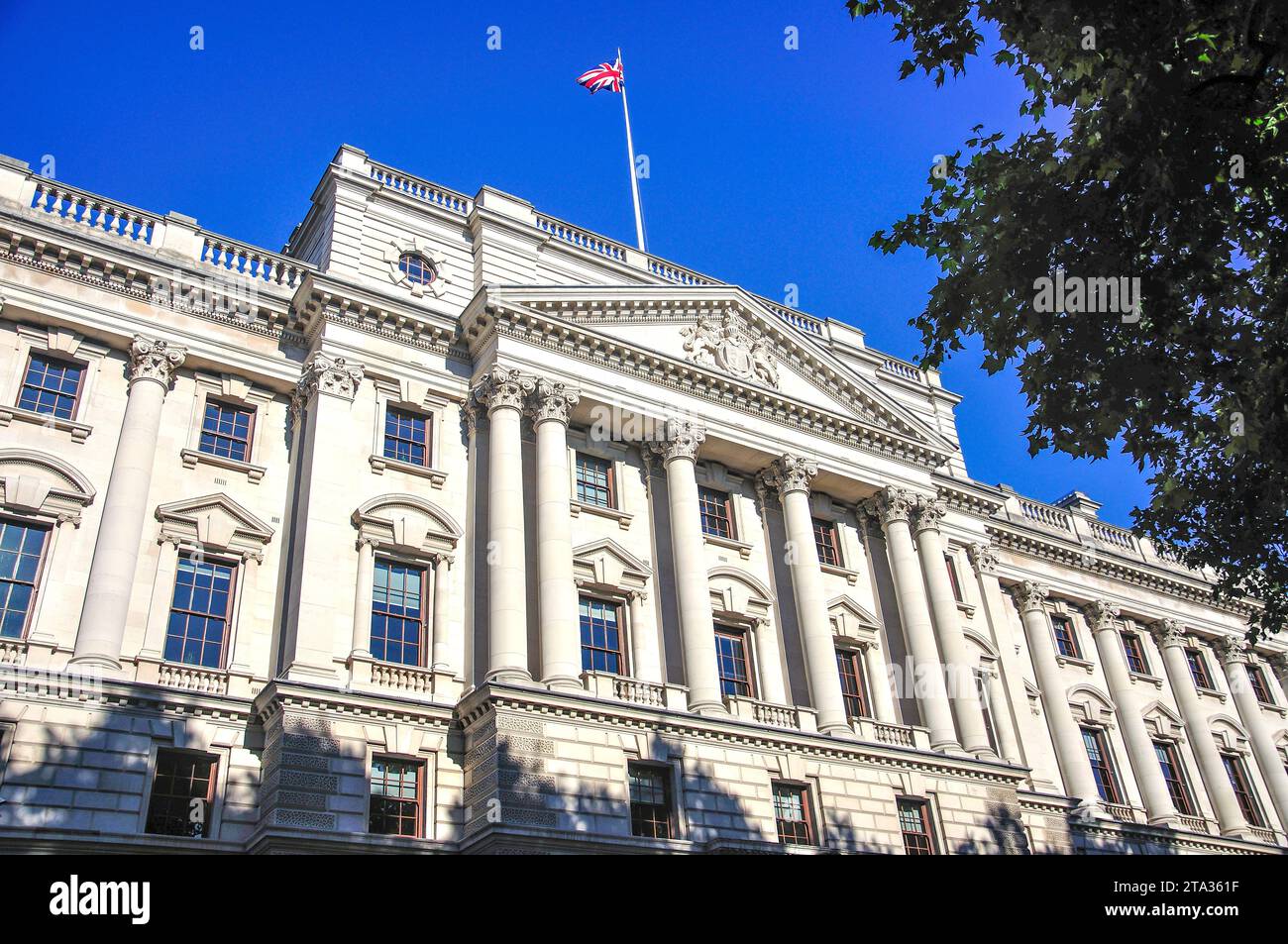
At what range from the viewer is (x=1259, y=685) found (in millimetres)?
50188

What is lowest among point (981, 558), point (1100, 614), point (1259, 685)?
point (1259, 685)

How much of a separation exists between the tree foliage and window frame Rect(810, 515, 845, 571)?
15840 millimetres

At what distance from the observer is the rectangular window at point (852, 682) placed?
33.4 m

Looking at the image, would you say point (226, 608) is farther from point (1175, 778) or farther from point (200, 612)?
point (1175, 778)

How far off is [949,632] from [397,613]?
17040mm

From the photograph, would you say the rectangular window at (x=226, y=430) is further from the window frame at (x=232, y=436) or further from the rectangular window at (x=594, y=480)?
the rectangular window at (x=594, y=480)

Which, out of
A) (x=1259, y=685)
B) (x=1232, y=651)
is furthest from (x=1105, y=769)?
(x=1259, y=685)

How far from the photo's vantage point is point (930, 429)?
38.7 m

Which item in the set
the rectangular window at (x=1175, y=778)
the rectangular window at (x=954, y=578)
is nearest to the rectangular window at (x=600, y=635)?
the rectangular window at (x=954, y=578)

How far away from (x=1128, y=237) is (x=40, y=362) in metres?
23.6

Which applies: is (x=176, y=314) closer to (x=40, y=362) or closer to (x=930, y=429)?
(x=40, y=362)

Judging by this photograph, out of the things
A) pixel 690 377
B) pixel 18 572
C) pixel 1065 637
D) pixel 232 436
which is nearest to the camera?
pixel 18 572

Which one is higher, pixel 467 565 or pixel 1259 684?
pixel 1259 684
